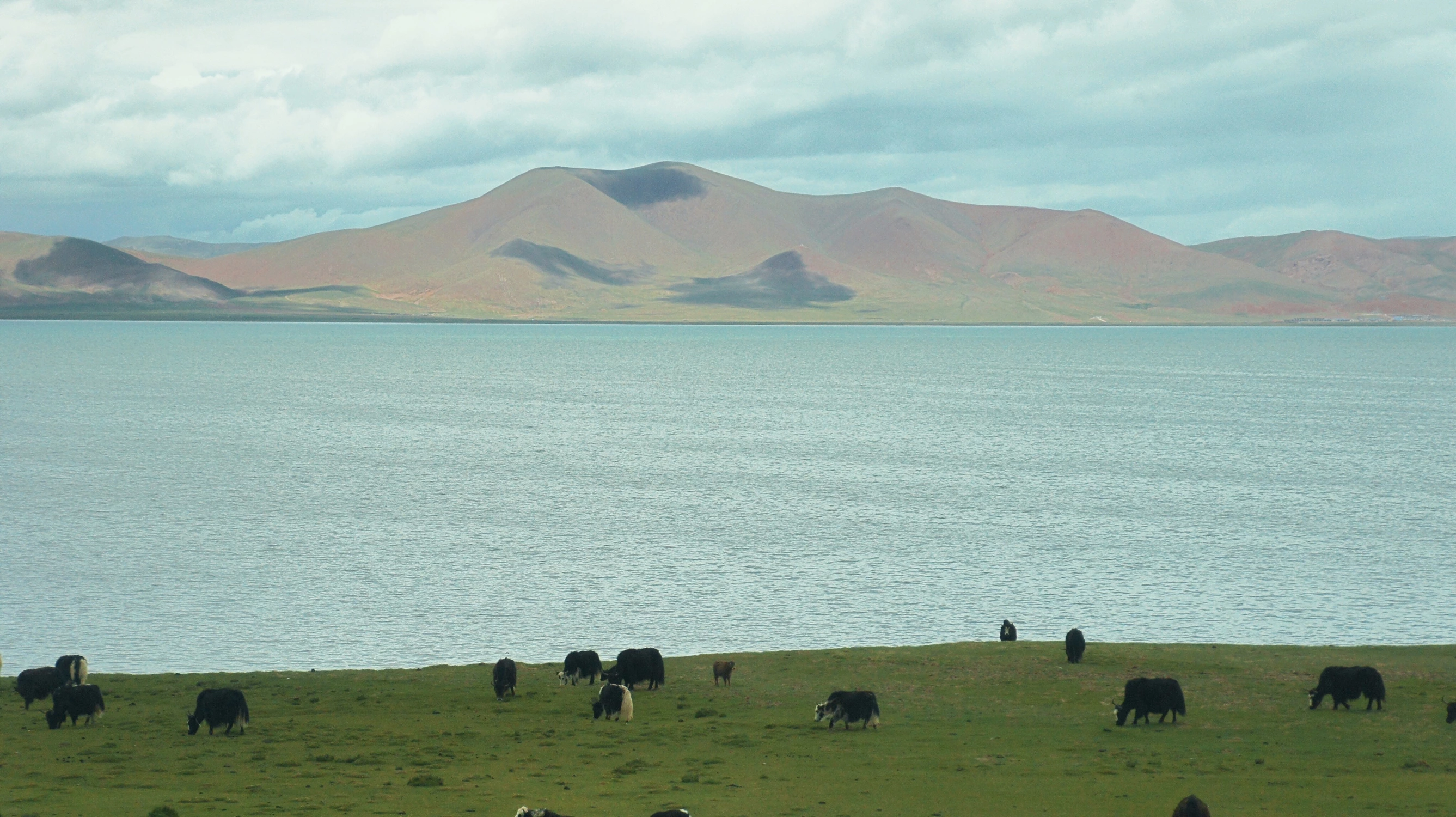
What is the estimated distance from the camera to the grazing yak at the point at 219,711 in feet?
94.1

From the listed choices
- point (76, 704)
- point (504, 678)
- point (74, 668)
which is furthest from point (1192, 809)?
point (74, 668)

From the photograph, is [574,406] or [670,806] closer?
[670,806]

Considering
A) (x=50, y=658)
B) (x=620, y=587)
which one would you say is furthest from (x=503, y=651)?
(x=50, y=658)

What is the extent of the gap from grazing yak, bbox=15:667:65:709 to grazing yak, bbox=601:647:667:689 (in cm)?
1325

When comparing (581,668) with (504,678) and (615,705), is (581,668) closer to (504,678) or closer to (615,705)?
(504,678)

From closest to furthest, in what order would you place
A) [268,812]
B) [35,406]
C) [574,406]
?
[268,812]
[35,406]
[574,406]

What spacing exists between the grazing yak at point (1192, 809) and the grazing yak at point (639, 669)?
16492 millimetres

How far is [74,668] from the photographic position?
33594 mm

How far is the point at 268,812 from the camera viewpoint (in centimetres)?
2164

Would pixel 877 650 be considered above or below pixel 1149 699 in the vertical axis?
Answer: below

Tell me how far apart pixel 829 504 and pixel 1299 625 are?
112 feet

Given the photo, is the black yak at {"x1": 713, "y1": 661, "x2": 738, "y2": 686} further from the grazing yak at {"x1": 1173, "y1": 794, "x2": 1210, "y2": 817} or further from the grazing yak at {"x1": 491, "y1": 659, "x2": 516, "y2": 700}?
the grazing yak at {"x1": 1173, "y1": 794, "x2": 1210, "y2": 817}

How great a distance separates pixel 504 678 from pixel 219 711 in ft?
21.9

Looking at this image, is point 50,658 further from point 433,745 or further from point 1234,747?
point 1234,747
